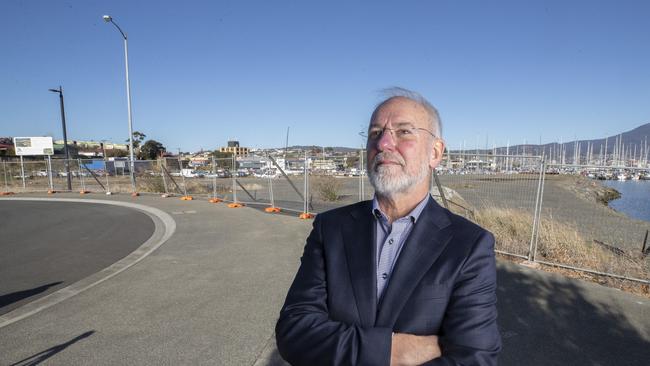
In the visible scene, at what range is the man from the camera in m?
1.41

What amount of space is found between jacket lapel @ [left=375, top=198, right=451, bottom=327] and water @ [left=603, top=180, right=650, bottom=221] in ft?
19.7

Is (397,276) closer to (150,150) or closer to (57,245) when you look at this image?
(57,245)

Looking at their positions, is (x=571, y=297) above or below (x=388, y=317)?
below

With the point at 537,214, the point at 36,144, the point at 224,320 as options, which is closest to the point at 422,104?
the point at 224,320

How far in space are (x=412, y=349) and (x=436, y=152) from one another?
3.27ft

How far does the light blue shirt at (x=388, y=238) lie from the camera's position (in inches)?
62.2

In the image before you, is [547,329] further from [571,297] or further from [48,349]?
[48,349]

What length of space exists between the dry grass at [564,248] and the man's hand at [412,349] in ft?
16.7

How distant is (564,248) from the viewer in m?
6.21

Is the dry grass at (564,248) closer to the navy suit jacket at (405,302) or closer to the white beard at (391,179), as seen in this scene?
the navy suit jacket at (405,302)

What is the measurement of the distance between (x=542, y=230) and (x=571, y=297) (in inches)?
95.5

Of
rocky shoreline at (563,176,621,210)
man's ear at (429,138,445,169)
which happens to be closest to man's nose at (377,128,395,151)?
man's ear at (429,138,445,169)

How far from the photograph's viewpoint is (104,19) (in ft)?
67.5

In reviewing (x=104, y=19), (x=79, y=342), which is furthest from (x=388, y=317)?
(x=104, y=19)
